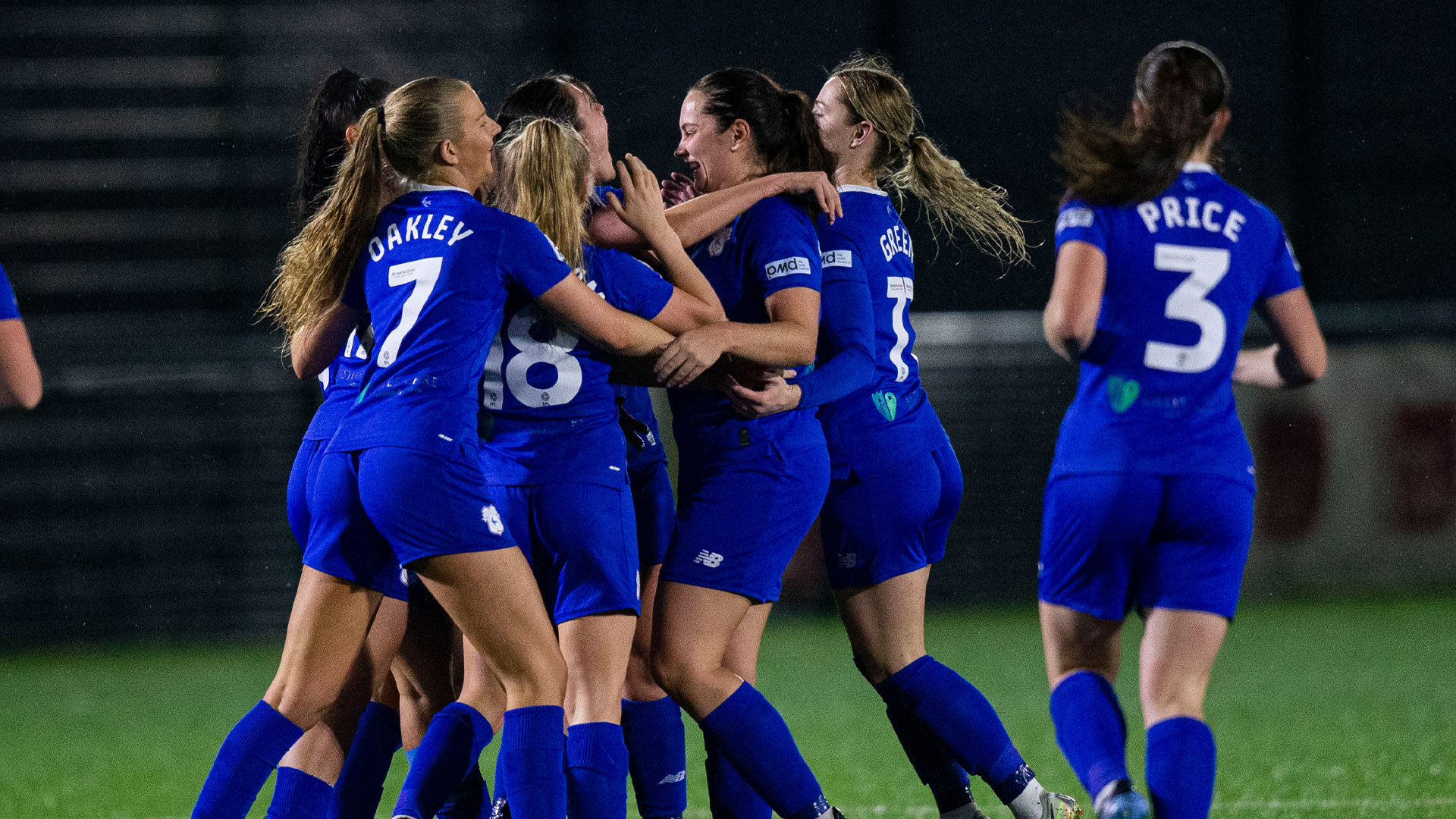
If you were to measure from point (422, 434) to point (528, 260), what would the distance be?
0.43 metres

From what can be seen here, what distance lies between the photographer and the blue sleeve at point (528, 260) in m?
3.43

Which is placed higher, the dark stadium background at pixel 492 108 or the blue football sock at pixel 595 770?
the blue football sock at pixel 595 770

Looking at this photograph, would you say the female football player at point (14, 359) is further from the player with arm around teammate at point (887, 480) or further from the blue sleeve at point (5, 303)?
the player with arm around teammate at point (887, 480)

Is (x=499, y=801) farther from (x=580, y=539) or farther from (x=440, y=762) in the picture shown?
(x=580, y=539)

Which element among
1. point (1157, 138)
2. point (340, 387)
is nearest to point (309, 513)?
point (340, 387)

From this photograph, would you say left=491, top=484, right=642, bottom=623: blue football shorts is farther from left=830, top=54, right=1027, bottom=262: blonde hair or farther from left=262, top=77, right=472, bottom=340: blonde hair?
left=830, top=54, right=1027, bottom=262: blonde hair

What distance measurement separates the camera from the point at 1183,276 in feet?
11.1

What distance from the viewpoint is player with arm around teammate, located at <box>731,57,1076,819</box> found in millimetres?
4133

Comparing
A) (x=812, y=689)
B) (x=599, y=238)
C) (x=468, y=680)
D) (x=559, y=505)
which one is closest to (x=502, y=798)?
(x=468, y=680)

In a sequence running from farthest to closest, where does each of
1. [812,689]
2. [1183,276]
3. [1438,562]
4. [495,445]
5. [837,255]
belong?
[1438,562]
[812,689]
[837,255]
[495,445]
[1183,276]

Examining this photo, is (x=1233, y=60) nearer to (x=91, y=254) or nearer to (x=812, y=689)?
(x=812, y=689)

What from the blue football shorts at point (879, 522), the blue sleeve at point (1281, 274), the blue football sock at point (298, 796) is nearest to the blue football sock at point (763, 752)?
the blue football shorts at point (879, 522)

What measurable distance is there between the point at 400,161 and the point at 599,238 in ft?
1.78

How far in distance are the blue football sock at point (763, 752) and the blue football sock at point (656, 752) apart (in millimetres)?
323
